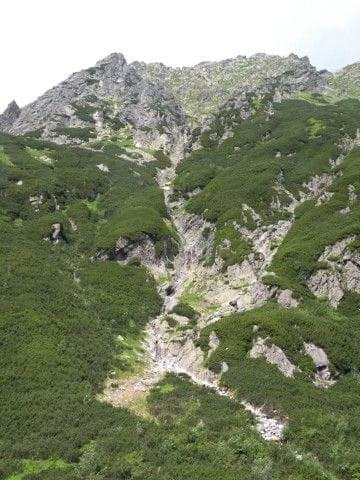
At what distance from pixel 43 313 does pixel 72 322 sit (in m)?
2.76

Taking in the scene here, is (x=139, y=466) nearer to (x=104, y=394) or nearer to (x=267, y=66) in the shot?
(x=104, y=394)

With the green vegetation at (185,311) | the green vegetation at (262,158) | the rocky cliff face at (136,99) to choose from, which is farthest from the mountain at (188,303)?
the rocky cliff face at (136,99)

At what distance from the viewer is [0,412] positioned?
35250 mm

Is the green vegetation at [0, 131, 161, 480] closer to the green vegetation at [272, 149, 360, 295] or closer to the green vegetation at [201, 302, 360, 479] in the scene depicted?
the green vegetation at [201, 302, 360, 479]

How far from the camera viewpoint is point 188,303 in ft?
187

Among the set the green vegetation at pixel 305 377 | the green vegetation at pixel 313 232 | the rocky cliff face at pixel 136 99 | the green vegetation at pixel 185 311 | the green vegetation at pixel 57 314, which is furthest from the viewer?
the rocky cliff face at pixel 136 99

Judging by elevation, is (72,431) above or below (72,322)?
below

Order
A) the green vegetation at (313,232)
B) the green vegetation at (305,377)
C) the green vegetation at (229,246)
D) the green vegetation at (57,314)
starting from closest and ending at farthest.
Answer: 1. the green vegetation at (305,377)
2. the green vegetation at (57,314)
3. the green vegetation at (313,232)
4. the green vegetation at (229,246)

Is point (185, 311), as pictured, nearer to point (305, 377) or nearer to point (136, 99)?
point (305, 377)

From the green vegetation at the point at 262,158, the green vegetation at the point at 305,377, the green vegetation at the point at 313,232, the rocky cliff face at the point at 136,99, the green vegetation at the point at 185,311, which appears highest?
the rocky cliff face at the point at 136,99

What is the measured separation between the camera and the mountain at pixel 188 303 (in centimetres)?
3033

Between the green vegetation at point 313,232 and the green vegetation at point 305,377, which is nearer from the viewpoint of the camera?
the green vegetation at point 305,377

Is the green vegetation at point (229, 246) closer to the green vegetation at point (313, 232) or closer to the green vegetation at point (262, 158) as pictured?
the green vegetation at point (262, 158)

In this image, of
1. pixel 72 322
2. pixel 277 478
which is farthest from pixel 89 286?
pixel 277 478
